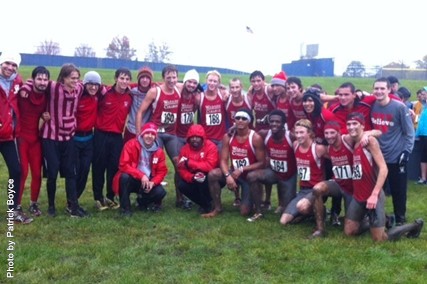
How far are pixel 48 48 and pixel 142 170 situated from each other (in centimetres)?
→ 5194

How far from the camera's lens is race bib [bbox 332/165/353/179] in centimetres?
652

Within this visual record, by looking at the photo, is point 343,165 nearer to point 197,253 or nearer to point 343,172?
point 343,172

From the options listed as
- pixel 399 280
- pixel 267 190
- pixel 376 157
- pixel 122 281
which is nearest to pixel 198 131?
pixel 267 190

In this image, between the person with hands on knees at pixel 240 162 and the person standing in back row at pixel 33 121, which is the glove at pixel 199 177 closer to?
the person with hands on knees at pixel 240 162

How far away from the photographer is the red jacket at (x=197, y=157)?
7.65 metres

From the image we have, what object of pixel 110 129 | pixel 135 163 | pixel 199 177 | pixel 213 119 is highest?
pixel 213 119

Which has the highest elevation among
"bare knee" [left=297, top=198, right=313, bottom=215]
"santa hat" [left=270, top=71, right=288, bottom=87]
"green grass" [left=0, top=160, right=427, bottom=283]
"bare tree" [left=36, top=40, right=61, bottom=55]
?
"bare tree" [left=36, top=40, right=61, bottom=55]

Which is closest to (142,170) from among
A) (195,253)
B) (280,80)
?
(195,253)

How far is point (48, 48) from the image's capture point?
182ft

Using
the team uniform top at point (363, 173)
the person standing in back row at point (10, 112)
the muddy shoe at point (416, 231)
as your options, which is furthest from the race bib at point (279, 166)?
the person standing in back row at point (10, 112)

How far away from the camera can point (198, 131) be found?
762 centimetres

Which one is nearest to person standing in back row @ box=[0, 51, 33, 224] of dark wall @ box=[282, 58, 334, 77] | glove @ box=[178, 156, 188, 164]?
glove @ box=[178, 156, 188, 164]

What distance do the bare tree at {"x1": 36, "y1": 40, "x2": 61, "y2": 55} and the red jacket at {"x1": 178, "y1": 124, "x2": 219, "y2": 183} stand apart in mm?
50017

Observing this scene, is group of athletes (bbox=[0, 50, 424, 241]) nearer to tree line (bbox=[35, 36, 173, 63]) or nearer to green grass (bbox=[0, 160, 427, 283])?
green grass (bbox=[0, 160, 427, 283])
